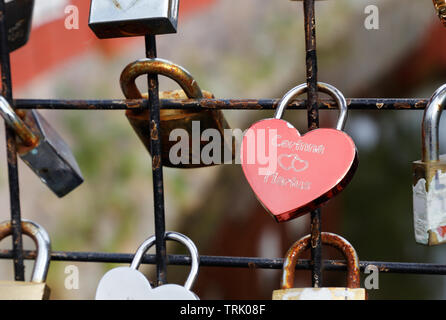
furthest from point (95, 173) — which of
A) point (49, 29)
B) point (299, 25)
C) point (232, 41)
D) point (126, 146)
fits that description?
point (299, 25)

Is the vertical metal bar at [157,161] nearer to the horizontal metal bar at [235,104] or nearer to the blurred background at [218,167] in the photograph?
the horizontal metal bar at [235,104]

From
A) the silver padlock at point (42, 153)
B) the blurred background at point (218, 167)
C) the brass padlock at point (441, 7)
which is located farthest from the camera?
the blurred background at point (218, 167)

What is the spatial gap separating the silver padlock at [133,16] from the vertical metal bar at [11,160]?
11 cm

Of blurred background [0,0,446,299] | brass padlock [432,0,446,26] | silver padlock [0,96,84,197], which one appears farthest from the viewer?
blurred background [0,0,446,299]

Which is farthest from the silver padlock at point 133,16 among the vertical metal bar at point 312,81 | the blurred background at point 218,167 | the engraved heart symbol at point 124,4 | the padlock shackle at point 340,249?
the blurred background at point 218,167

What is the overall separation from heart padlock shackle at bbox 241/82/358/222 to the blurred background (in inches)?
44.8

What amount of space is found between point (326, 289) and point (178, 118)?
0.67ft

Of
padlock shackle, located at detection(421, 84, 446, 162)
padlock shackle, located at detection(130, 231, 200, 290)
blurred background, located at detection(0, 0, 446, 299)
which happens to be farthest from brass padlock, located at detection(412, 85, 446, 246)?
blurred background, located at detection(0, 0, 446, 299)

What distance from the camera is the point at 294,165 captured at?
42 centimetres

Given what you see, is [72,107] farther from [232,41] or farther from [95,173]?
[232,41]

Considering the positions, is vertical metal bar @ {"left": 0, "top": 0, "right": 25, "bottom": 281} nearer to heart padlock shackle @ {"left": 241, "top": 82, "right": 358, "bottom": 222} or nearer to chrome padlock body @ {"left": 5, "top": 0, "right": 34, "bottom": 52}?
chrome padlock body @ {"left": 5, "top": 0, "right": 34, "bottom": 52}

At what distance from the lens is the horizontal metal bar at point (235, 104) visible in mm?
441

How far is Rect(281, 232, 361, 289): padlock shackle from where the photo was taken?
451mm

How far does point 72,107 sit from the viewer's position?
0.50 m
